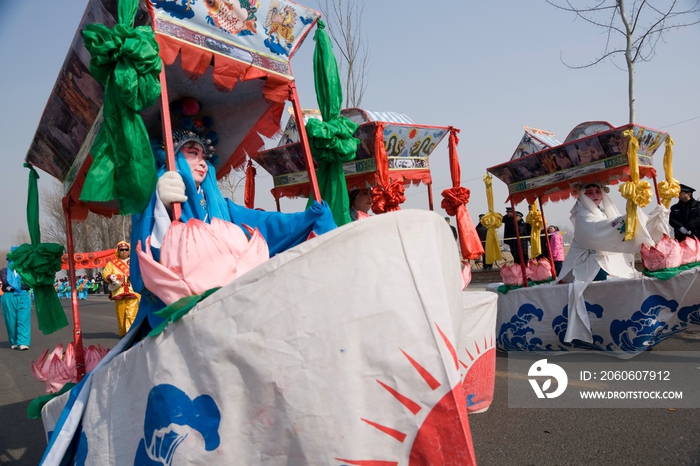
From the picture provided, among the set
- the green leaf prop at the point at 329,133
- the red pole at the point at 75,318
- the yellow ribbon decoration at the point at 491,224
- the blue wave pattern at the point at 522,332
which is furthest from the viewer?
the yellow ribbon decoration at the point at 491,224

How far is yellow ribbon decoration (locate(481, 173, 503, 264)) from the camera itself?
6.02m

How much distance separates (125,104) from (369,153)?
3.11 meters

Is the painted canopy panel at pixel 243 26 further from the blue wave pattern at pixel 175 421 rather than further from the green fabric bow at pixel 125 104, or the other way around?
the blue wave pattern at pixel 175 421

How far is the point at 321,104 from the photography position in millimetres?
3104

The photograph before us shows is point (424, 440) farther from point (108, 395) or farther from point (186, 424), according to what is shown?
point (108, 395)

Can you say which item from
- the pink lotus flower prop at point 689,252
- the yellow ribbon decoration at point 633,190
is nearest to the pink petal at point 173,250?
the yellow ribbon decoration at point 633,190

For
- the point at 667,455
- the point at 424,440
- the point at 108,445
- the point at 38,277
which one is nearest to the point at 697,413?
the point at 667,455

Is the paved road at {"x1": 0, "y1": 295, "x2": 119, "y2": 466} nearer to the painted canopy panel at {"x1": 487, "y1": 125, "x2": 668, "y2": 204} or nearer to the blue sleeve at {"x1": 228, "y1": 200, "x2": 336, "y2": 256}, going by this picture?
the blue sleeve at {"x1": 228, "y1": 200, "x2": 336, "y2": 256}

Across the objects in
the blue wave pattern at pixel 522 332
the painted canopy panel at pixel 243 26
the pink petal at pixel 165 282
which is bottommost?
the blue wave pattern at pixel 522 332

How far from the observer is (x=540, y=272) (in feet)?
20.3

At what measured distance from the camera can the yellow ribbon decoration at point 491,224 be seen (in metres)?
6.02

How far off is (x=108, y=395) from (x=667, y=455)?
2.76 meters

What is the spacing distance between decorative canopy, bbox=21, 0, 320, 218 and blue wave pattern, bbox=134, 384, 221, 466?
157 cm

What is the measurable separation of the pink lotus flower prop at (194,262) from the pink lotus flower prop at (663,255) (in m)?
4.34
